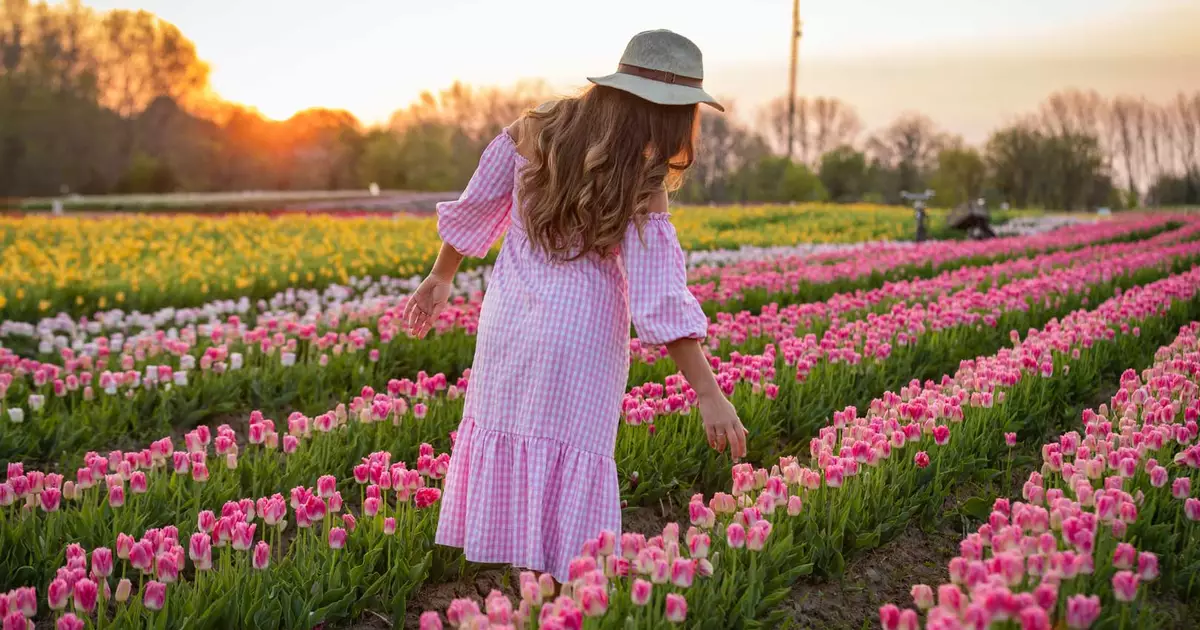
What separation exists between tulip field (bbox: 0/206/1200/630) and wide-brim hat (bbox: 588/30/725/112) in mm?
1090

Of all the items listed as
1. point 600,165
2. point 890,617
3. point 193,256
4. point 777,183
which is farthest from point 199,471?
point 777,183

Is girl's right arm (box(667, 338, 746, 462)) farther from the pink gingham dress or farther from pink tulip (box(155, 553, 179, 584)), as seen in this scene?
pink tulip (box(155, 553, 179, 584))

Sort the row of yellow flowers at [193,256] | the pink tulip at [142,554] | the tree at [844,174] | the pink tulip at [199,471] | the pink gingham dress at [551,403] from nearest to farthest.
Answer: the pink tulip at [142,554], the pink gingham dress at [551,403], the pink tulip at [199,471], the row of yellow flowers at [193,256], the tree at [844,174]

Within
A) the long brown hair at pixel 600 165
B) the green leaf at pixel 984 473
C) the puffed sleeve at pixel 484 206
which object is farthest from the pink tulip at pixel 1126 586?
the puffed sleeve at pixel 484 206

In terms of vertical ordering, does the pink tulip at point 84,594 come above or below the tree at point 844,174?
below

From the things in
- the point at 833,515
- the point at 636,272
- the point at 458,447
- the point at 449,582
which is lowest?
the point at 449,582

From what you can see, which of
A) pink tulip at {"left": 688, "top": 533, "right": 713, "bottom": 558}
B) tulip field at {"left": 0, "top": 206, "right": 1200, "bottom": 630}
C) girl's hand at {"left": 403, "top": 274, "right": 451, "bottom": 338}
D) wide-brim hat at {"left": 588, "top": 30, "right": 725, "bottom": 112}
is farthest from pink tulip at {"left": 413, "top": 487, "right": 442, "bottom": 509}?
wide-brim hat at {"left": 588, "top": 30, "right": 725, "bottom": 112}

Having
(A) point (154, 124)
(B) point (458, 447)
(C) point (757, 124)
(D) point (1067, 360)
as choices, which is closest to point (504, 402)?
(B) point (458, 447)

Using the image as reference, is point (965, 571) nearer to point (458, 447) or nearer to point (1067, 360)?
point (458, 447)

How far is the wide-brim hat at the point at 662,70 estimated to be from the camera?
2.55 metres

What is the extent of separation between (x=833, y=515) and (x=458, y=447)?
115 centimetres

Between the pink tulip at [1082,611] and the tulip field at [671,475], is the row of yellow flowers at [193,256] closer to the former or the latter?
the tulip field at [671,475]

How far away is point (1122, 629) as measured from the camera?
214cm

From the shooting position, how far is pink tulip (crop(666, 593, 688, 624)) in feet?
6.52
